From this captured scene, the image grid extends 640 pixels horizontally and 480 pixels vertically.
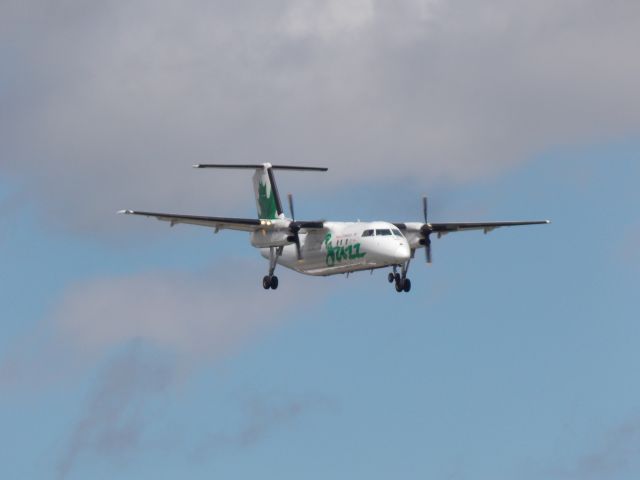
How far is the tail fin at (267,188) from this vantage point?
3469 inches

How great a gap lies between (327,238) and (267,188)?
793 cm

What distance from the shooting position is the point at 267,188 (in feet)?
294

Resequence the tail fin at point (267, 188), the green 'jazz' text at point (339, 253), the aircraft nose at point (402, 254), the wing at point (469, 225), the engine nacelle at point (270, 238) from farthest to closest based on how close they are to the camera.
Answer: the tail fin at point (267, 188)
the wing at point (469, 225)
the engine nacelle at point (270, 238)
the green 'jazz' text at point (339, 253)
the aircraft nose at point (402, 254)

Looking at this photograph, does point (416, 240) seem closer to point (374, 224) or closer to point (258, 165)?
point (374, 224)

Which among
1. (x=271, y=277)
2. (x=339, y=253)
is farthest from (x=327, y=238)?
(x=271, y=277)

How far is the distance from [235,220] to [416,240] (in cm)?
966

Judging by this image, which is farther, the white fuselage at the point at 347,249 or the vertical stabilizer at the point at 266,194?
the vertical stabilizer at the point at 266,194

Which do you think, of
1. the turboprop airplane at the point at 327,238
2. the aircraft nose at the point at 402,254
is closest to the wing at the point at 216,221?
the turboprop airplane at the point at 327,238

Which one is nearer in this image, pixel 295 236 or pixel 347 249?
pixel 347 249

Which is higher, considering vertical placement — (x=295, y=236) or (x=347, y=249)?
(x=295, y=236)

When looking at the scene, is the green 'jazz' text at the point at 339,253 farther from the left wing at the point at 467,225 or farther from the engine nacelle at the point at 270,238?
the left wing at the point at 467,225

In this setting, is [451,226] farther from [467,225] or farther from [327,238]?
[327,238]

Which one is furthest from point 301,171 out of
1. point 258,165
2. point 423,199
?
point 423,199

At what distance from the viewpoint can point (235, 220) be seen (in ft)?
274
